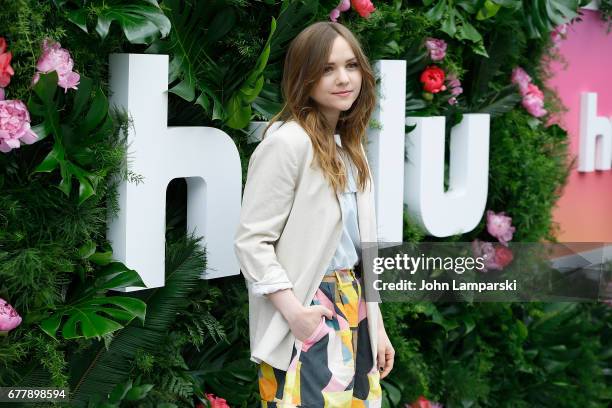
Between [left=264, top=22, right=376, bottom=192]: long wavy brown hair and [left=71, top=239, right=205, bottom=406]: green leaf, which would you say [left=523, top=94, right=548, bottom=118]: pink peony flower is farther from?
[left=71, top=239, right=205, bottom=406]: green leaf

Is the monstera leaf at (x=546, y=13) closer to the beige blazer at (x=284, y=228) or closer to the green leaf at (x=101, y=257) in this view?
the beige blazer at (x=284, y=228)

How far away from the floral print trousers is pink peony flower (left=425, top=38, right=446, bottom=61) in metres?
1.47

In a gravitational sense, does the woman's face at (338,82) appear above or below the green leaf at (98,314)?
above

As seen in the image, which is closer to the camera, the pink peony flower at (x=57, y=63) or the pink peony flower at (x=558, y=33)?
the pink peony flower at (x=57, y=63)

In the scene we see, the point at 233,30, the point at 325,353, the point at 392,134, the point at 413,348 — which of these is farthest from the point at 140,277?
the point at 413,348

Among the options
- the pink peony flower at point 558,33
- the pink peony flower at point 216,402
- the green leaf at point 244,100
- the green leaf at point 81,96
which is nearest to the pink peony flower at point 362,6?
the green leaf at point 244,100

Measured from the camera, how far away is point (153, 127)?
2684 millimetres

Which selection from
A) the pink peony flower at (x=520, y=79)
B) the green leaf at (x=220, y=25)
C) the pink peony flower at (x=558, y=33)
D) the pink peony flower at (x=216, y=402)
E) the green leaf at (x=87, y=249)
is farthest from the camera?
the pink peony flower at (x=558, y=33)

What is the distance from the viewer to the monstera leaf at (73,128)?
2413 millimetres

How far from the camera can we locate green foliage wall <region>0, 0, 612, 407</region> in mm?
2510

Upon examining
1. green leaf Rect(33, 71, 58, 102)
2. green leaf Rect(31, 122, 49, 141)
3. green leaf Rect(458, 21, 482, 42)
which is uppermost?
green leaf Rect(458, 21, 482, 42)

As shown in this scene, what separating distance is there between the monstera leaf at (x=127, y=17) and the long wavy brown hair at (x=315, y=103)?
37 cm

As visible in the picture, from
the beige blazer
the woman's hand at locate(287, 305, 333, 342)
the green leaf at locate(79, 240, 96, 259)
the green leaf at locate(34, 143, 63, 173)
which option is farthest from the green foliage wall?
the woman's hand at locate(287, 305, 333, 342)

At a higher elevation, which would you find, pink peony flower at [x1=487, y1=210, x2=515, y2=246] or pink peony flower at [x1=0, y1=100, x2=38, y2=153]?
pink peony flower at [x1=0, y1=100, x2=38, y2=153]
